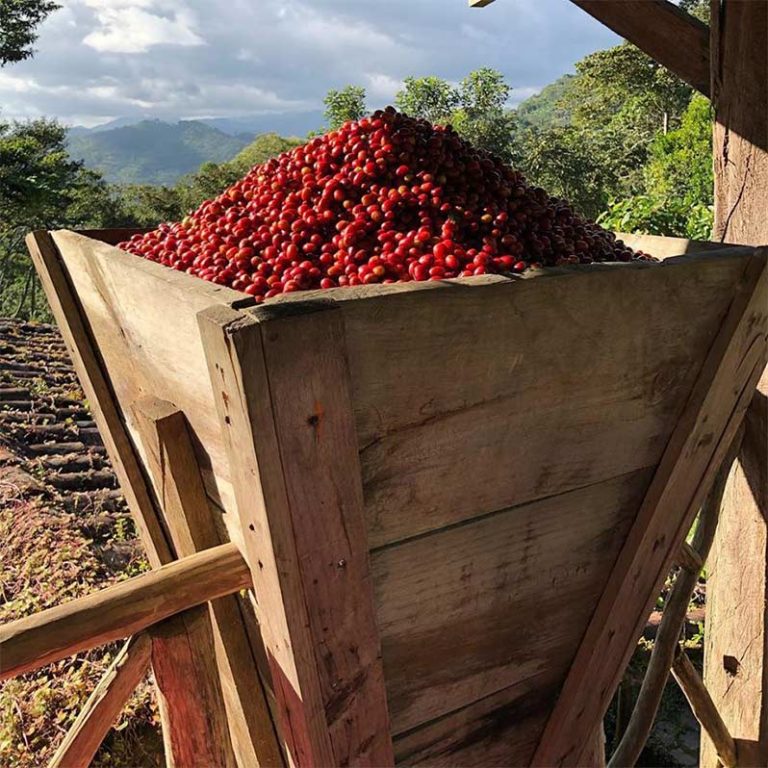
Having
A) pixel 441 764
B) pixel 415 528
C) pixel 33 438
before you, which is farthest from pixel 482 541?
pixel 33 438

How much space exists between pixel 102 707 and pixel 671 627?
4.86 ft

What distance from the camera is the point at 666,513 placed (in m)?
1.17

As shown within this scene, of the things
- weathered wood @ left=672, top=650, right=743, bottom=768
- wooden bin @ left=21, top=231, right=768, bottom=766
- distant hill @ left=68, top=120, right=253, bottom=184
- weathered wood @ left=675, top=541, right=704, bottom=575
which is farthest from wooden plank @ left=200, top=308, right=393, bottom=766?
distant hill @ left=68, top=120, right=253, bottom=184

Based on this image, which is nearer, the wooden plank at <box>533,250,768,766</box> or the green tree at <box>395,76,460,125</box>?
the wooden plank at <box>533,250,768,766</box>

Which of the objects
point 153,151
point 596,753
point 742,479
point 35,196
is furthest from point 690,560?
point 153,151

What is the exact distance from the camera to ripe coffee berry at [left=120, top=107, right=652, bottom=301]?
1.07 metres

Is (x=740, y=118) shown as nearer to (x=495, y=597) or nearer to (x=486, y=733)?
(x=495, y=597)

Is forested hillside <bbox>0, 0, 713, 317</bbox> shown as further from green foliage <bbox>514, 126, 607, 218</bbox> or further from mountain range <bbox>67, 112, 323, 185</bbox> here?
mountain range <bbox>67, 112, 323, 185</bbox>

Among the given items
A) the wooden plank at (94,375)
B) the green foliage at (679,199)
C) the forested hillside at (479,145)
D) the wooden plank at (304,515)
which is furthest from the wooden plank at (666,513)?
the forested hillside at (479,145)

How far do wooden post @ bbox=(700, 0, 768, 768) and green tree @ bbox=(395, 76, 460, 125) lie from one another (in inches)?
1181

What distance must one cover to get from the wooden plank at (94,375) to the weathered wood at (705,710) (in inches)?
54.0

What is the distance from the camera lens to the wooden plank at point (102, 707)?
1.00 m

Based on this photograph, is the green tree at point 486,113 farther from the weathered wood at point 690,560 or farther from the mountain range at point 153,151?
the mountain range at point 153,151

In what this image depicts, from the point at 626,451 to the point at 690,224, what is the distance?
20.4 ft
